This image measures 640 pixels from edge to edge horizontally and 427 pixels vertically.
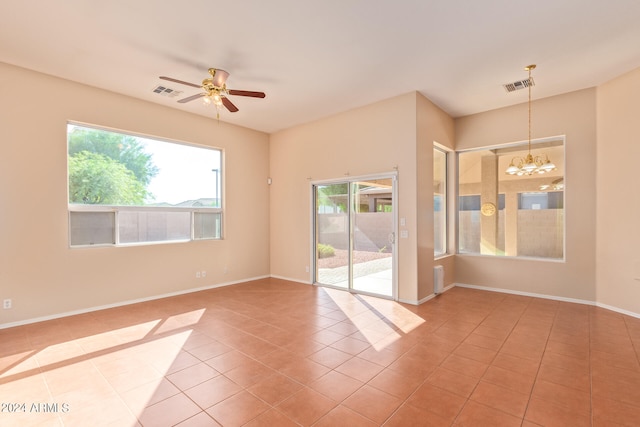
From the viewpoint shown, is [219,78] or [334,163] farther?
[334,163]

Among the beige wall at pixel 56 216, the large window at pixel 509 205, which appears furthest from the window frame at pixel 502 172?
the beige wall at pixel 56 216

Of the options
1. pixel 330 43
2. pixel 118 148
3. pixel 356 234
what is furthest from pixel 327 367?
pixel 118 148

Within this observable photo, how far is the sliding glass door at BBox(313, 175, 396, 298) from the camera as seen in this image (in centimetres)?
526

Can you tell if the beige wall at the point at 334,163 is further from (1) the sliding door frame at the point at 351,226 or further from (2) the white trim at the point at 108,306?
(2) the white trim at the point at 108,306

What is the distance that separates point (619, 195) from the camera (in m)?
4.38

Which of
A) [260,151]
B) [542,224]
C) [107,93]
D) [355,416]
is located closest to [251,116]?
[260,151]

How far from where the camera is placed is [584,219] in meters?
4.81

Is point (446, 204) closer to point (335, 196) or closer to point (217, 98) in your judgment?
point (335, 196)

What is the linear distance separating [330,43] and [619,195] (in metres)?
4.64

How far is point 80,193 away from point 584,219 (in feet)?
25.7

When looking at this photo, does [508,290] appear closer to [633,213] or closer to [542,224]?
[542,224]

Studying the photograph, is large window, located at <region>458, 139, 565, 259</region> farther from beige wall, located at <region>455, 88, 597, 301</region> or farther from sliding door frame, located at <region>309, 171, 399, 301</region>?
sliding door frame, located at <region>309, 171, 399, 301</region>

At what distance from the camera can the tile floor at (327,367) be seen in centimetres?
222

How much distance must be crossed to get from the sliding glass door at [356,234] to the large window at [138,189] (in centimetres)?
222
